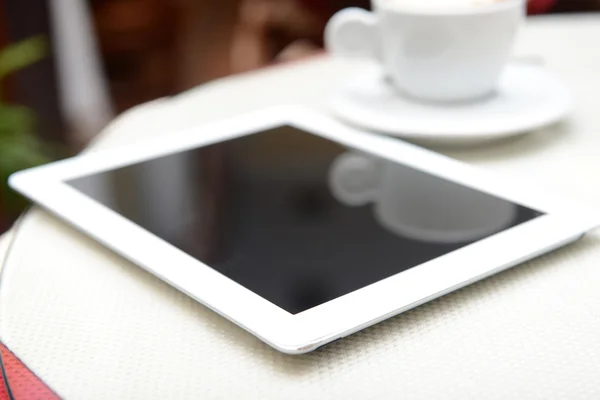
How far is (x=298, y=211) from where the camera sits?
427 mm

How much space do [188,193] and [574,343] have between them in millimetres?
229

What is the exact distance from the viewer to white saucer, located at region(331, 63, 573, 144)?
0.53 metres

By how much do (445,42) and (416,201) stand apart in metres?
0.17

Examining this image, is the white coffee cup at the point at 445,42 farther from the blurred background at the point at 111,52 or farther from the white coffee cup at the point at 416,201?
the blurred background at the point at 111,52

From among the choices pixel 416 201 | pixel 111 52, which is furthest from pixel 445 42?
pixel 111 52

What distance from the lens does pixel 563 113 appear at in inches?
21.9

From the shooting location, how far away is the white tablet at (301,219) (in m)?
0.33

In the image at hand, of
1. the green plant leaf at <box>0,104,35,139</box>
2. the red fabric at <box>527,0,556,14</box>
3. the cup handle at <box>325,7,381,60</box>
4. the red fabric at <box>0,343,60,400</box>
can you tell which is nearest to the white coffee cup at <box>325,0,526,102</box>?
the cup handle at <box>325,7,381,60</box>

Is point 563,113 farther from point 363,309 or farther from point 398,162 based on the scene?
point 363,309

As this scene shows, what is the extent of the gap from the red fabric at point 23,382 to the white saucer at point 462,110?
1.00ft

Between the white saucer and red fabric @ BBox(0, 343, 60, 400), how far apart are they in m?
0.31

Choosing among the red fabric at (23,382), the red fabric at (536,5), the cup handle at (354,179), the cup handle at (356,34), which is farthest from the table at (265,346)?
the red fabric at (536,5)

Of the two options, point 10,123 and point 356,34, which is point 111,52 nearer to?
point 10,123

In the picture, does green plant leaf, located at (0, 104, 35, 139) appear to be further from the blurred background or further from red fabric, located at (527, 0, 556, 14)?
red fabric, located at (527, 0, 556, 14)
